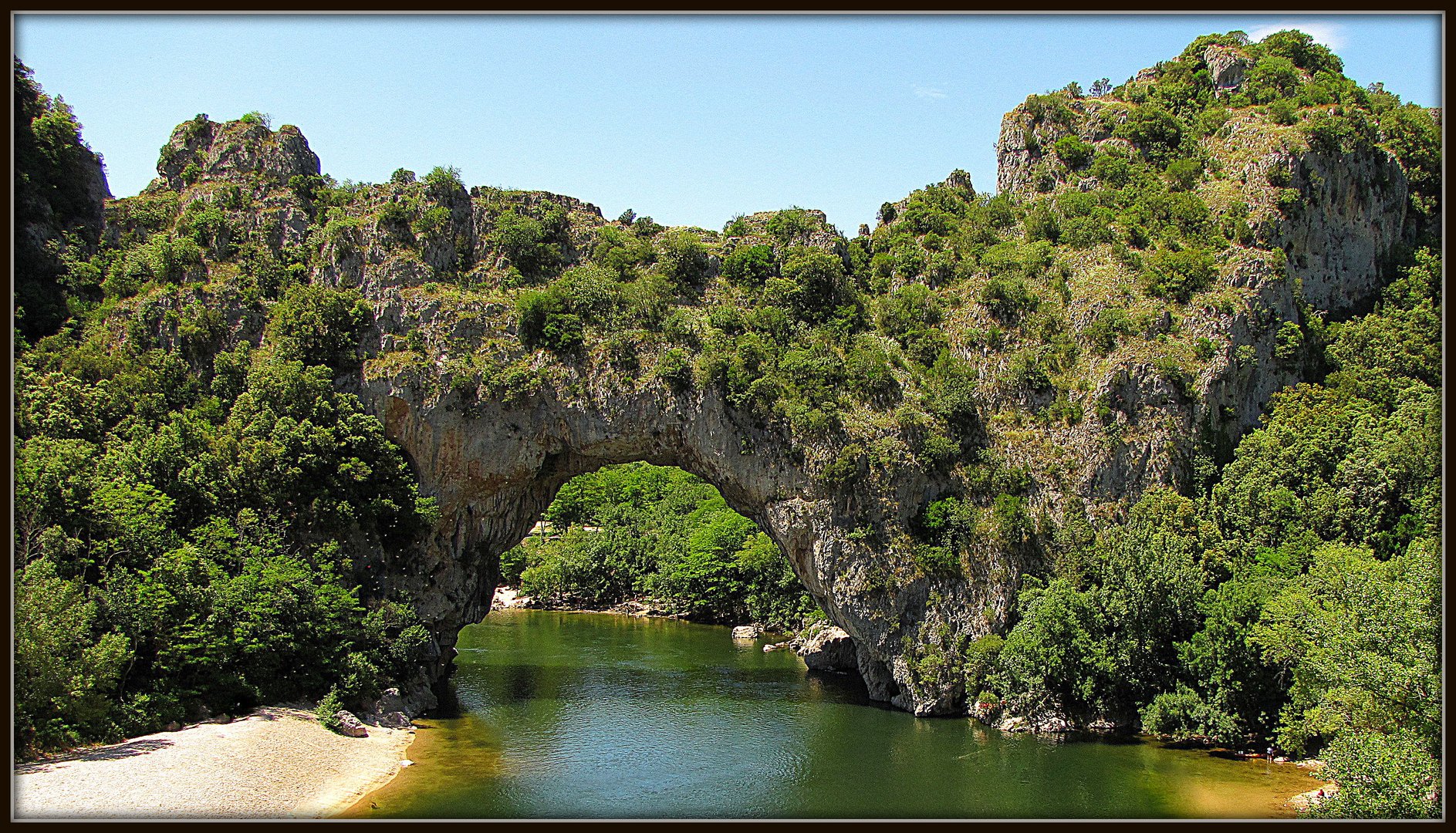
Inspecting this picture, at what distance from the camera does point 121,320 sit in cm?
4572

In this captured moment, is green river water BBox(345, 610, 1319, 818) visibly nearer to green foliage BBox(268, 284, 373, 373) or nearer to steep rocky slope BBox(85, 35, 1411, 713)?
steep rocky slope BBox(85, 35, 1411, 713)

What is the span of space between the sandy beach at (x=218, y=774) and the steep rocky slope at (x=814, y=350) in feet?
27.6

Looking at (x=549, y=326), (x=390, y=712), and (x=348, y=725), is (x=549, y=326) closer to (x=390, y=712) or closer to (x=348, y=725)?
(x=390, y=712)

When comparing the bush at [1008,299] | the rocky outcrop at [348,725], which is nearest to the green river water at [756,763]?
the rocky outcrop at [348,725]

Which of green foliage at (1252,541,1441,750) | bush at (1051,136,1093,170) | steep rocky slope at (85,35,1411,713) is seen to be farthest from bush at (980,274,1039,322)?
green foliage at (1252,541,1441,750)

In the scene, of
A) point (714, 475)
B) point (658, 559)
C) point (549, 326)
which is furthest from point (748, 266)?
point (658, 559)

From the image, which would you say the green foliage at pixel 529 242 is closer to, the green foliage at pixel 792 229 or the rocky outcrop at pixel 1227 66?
the green foliage at pixel 792 229

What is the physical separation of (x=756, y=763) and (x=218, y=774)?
17.8 m

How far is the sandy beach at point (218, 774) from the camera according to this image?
26.8m

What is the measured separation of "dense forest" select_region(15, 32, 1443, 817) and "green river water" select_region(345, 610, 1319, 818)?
11.4ft

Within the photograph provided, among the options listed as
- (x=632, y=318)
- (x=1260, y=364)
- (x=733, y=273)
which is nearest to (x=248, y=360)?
(x=632, y=318)

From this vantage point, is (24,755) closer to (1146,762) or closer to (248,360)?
(248,360)

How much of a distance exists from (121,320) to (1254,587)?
5118cm

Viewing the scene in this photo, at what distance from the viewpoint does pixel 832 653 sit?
53.1 metres
